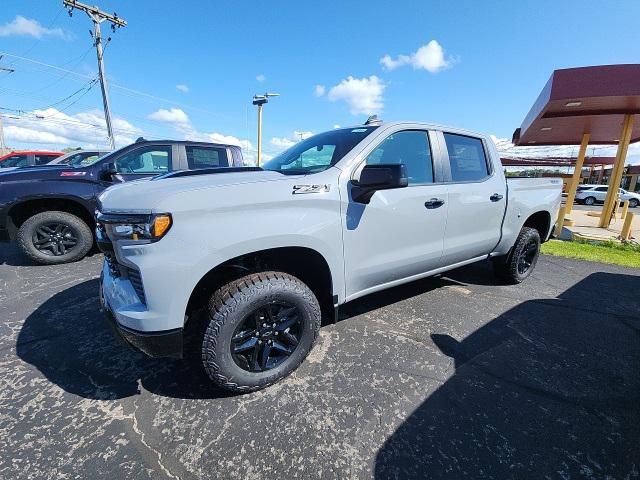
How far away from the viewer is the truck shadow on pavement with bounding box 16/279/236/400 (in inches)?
86.0

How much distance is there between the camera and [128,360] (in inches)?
97.8

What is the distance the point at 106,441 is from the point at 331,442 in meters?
1.28

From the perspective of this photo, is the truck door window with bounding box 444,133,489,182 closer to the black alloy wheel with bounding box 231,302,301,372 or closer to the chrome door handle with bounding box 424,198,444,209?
the chrome door handle with bounding box 424,198,444,209

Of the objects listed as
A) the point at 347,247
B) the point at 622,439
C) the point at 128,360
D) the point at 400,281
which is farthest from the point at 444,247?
the point at 128,360

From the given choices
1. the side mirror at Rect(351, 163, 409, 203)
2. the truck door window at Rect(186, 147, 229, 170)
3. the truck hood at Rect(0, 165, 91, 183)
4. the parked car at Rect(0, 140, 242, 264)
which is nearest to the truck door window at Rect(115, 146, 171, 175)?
the parked car at Rect(0, 140, 242, 264)

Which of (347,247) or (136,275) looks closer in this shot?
(136,275)

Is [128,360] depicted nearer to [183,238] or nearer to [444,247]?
[183,238]

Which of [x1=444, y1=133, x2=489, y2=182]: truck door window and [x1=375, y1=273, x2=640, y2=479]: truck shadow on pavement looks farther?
[x1=444, y1=133, x2=489, y2=182]: truck door window

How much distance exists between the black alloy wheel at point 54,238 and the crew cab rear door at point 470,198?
16.9 ft

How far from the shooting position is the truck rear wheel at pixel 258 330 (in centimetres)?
190

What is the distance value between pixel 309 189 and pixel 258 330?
101cm

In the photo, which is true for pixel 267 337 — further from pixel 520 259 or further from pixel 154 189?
pixel 520 259

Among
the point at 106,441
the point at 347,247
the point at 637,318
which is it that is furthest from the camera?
the point at 637,318

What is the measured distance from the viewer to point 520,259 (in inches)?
162
